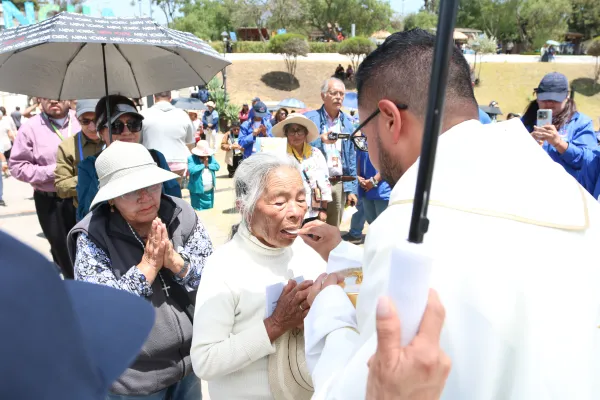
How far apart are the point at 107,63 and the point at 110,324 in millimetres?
3579

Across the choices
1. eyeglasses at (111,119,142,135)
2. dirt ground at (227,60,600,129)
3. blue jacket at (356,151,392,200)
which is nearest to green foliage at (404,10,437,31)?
dirt ground at (227,60,600,129)

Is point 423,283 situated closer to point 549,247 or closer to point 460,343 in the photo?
point 460,343

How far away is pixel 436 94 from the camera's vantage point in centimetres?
76

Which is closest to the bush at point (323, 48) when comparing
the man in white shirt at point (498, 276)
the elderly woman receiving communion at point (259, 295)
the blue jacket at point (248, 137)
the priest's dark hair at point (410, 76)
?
the blue jacket at point (248, 137)

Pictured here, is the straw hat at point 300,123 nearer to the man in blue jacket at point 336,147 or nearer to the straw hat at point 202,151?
the man in blue jacket at point 336,147

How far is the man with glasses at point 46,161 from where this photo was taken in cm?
466

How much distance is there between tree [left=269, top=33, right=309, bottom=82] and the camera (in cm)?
4422

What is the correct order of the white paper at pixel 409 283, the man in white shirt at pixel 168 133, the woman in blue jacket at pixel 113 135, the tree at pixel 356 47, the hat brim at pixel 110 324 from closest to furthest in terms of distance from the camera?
the white paper at pixel 409 283 → the hat brim at pixel 110 324 → the woman in blue jacket at pixel 113 135 → the man in white shirt at pixel 168 133 → the tree at pixel 356 47

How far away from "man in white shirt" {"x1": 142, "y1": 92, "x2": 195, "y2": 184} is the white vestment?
17.3ft

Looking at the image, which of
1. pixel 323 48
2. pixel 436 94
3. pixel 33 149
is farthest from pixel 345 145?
pixel 323 48

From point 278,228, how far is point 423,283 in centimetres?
156

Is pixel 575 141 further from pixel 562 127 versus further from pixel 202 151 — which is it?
pixel 202 151

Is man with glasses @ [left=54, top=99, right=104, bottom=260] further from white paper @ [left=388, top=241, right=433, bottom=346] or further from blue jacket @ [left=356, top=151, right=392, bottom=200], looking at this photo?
white paper @ [left=388, top=241, right=433, bottom=346]

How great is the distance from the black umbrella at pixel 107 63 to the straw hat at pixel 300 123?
1.20 metres
